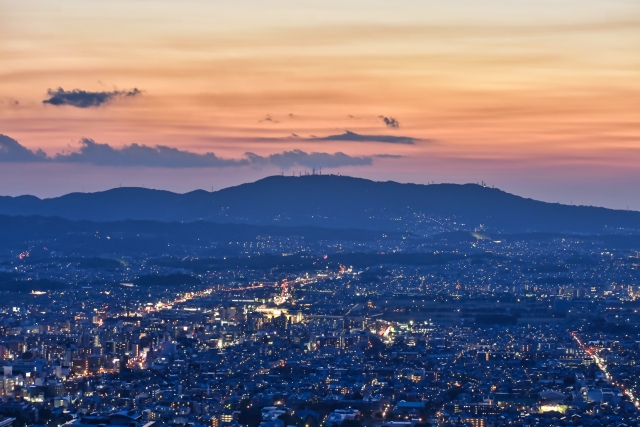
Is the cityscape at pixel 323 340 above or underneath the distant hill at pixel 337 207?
underneath

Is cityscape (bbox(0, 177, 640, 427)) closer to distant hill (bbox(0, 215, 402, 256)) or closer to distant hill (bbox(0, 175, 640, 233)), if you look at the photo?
distant hill (bbox(0, 215, 402, 256))

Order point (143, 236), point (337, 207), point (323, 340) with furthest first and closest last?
point (337, 207) < point (143, 236) < point (323, 340)

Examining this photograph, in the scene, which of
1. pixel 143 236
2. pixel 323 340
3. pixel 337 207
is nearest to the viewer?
pixel 323 340

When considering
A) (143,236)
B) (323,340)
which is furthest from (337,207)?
(323,340)

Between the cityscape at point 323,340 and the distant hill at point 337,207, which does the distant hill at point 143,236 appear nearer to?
the cityscape at point 323,340

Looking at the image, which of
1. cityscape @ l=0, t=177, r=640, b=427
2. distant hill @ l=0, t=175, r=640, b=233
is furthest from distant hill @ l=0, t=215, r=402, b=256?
distant hill @ l=0, t=175, r=640, b=233

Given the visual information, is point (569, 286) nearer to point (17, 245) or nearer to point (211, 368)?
point (211, 368)

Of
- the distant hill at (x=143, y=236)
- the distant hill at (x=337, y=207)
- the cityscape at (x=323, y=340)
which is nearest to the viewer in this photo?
the cityscape at (x=323, y=340)

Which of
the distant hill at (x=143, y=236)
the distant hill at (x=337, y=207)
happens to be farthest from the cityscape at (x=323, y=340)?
the distant hill at (x=337, y=207)

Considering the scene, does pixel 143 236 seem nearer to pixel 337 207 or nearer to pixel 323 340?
pixel 337 207

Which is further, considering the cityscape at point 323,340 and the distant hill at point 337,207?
the distant hill at point 337,207
